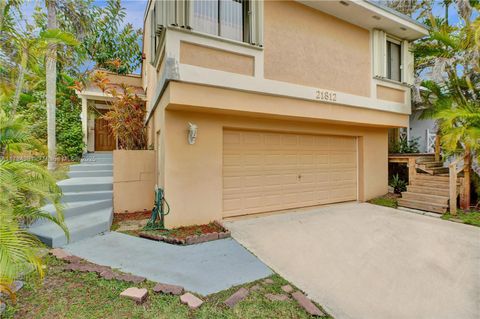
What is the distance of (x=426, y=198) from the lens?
8250 millimetres

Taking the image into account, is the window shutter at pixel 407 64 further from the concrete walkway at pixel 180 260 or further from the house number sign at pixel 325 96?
the concrete walkway at pixel 180 260

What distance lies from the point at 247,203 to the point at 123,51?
1465cm

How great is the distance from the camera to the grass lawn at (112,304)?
306 centimetres

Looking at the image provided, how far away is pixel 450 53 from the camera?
888 cm

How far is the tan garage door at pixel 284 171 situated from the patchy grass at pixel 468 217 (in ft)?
9.51

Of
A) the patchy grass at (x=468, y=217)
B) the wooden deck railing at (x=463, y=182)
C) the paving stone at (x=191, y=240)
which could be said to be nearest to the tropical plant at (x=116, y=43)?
the paving stone at (x=191, y=240)

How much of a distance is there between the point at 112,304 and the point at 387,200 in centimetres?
949

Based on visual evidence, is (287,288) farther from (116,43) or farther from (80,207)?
(116,43)

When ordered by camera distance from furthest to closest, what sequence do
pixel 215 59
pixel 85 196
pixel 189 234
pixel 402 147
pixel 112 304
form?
pixel 402 147
pixel 85 196
pixel 215 59
pixel 189 234
pixel 112 304

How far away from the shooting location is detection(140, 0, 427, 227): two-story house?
580 centimetres

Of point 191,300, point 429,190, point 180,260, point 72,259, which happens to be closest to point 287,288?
point 191,300

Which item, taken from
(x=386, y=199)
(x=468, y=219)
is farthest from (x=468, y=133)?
(x=386, y=199)

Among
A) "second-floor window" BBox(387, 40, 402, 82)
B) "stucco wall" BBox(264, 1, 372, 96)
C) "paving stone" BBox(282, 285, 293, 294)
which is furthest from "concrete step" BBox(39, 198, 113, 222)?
"second-floor window" BBox(387, 40, 402, 82)

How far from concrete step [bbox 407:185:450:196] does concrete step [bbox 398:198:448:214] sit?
52 cm
